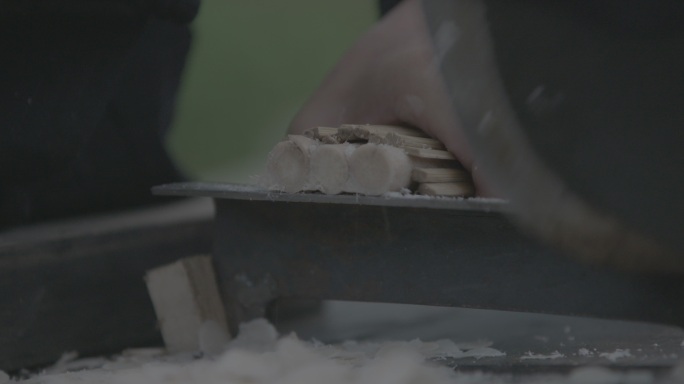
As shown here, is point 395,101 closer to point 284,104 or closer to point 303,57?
point 284,104

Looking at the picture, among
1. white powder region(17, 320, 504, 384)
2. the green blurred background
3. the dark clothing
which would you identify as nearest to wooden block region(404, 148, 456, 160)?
white powder region(17, 320, 504, 384)

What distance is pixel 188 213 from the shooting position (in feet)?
5.75

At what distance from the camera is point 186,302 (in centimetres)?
146

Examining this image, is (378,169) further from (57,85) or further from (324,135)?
(57,85)

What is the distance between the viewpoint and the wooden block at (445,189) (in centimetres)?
121

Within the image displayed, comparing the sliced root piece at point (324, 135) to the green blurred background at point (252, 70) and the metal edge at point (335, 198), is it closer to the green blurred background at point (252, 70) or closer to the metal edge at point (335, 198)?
the metal edge at point (335, 198)

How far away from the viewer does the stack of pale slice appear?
3.91ft

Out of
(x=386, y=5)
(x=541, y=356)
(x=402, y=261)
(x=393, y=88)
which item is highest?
(x=386, y=5)

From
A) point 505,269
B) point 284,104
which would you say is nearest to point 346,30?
point 284,104

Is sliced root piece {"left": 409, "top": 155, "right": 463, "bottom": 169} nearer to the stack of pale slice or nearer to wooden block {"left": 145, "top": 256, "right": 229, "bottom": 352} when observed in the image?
the stack of pale slice

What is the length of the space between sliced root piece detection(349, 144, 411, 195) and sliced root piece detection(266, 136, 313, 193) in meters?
0.07

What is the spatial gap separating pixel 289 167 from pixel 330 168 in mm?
64

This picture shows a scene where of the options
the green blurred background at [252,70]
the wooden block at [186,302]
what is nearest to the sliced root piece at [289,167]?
the wooden block at [186,302]

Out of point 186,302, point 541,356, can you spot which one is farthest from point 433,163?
point 186,302
